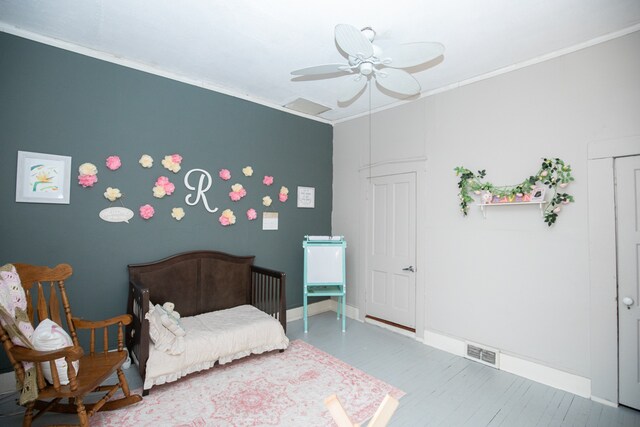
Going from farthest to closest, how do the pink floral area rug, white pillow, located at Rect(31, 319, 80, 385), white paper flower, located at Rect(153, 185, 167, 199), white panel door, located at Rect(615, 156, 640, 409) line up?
white paper flower, located at Rect(153, 185, 167, 199) < white panel door, located at Rect(615, 156, 640, 409) < the pink floral area rug < white pillow, located at Rect(31, 319, 80, 385)

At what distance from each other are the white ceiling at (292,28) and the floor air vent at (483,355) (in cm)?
260

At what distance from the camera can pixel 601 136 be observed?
2.44 m

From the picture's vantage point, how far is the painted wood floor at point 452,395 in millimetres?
2166

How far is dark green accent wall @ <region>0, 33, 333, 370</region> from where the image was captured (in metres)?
2.45

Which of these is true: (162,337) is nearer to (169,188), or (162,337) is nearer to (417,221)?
(169,188)

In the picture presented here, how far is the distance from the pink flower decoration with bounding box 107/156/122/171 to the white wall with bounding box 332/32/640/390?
9.51ft

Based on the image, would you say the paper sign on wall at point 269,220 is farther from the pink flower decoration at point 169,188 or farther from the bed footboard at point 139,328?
the bed footboard at point 139,328

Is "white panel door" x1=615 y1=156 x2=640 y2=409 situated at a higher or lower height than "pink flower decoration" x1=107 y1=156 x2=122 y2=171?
lower

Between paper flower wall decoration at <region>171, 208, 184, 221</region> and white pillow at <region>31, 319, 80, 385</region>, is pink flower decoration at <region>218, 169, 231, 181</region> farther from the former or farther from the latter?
white pillow at <region>31, 319, 80, 385</region>

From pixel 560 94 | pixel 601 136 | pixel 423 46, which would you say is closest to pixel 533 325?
pixel 601 136

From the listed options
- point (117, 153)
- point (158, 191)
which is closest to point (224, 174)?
point (158, 191)

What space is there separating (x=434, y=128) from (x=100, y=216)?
3350 mm

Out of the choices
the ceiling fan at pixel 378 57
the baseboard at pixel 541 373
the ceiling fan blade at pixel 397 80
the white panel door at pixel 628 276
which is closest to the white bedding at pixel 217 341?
the baseboard at pixel 541 373

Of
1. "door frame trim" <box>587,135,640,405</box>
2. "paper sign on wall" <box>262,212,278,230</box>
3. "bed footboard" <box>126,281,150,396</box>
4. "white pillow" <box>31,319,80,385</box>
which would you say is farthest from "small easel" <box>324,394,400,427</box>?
"paper sign on wall" <box>262,212,278,230</box>
